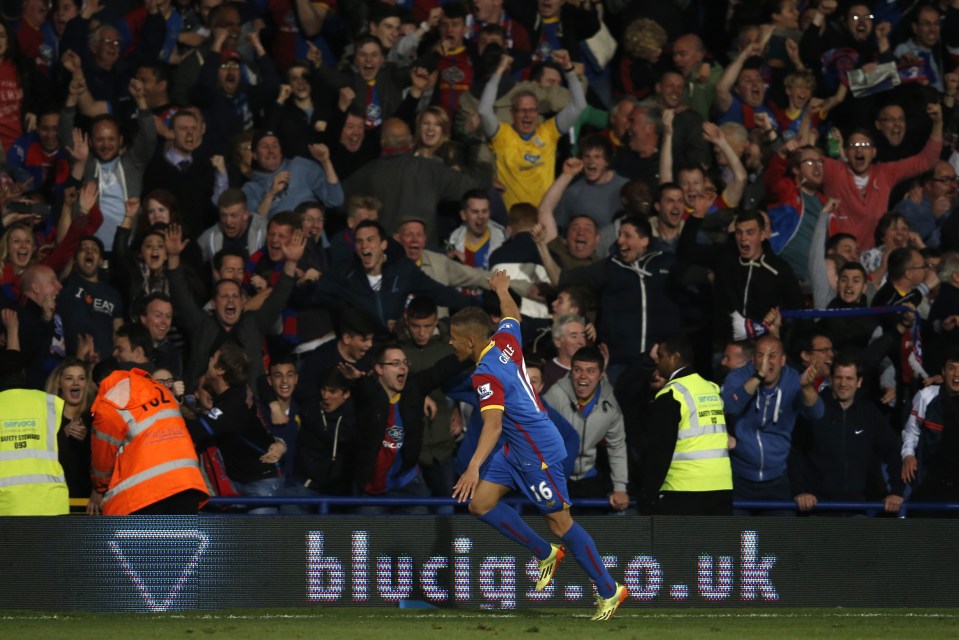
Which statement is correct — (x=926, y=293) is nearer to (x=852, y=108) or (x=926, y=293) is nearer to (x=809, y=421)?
(x=809, y=421)

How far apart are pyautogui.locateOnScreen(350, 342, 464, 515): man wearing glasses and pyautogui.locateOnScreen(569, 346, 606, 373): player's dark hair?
0.90 m

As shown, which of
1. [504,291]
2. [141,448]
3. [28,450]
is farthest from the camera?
[28,450]

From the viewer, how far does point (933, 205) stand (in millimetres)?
15344

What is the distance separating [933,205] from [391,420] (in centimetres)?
614

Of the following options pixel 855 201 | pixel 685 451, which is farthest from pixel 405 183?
pixel 685 451

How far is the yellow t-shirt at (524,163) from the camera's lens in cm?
1561

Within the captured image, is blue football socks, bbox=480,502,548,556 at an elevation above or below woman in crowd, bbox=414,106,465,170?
below

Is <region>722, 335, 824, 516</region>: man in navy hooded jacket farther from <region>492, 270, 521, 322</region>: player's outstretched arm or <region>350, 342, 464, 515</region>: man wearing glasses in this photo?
<region>492, 270, 521, 322</region>: player's outstretched arm

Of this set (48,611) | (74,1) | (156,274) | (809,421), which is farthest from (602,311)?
(74,1)

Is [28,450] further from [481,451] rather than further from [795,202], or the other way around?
[795,202]

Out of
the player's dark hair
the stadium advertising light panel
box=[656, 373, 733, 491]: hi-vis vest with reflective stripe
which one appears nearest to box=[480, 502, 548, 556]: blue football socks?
the stadium advertising light panel

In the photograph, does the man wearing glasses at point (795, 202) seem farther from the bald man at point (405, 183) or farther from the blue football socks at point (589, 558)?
the blue football socks at point (589, 558)

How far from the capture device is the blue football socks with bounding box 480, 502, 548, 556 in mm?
10125

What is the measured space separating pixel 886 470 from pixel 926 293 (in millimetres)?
1690
